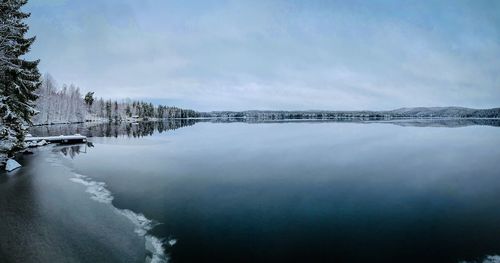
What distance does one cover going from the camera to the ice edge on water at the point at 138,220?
1082 centimetres

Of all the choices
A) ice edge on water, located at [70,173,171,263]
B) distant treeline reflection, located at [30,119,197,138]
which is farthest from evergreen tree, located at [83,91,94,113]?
ice edge on water, located at [70,173,171,263]

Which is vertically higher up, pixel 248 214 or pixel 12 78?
pixel 12 78

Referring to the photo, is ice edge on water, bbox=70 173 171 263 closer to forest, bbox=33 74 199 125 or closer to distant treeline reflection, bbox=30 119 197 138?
distant treeline reflection, bbox=30 119 197 138

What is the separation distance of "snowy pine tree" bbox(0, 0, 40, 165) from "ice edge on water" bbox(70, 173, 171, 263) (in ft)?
22.3

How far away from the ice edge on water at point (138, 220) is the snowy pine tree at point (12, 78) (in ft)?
22.3

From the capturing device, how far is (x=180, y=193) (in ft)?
62.1

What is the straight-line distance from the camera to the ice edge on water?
35.5ft

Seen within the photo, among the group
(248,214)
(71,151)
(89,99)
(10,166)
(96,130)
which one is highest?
(89,99)

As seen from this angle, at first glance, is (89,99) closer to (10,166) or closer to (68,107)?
(68,107)

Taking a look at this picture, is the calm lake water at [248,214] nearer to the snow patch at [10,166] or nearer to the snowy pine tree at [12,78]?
Result: the snow patch at [10,166]

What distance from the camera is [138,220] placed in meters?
14.1

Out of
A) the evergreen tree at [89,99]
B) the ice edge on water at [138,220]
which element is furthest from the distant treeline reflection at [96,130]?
the evergreen tree at [89,99]

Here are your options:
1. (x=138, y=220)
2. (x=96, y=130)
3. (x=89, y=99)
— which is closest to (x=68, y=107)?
(x=89, y=99)

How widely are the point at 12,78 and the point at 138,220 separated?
1876cm
